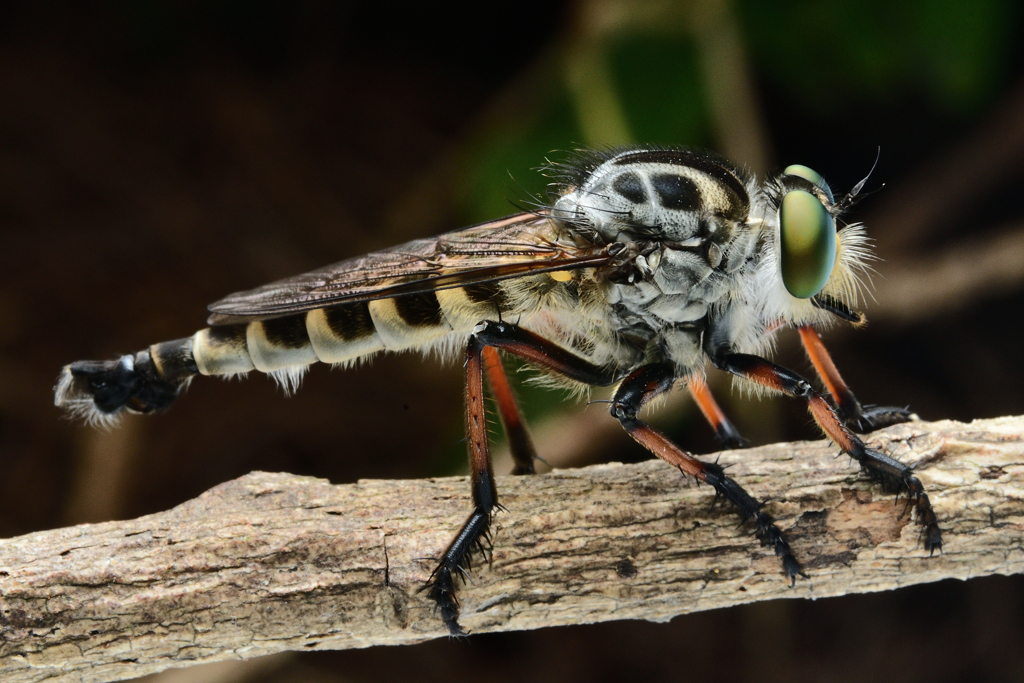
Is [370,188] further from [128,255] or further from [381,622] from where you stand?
[381,622]

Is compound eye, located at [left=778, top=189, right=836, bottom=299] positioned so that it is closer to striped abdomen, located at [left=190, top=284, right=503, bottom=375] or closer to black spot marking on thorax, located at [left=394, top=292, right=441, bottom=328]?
striped abdomen, located at [left=190, top=284, right=503, bottom=375]

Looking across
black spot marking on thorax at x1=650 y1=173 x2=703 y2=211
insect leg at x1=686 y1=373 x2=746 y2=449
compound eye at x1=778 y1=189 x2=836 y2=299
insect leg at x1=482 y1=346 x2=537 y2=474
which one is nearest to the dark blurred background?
insect leg at x1=686 y1=373 x2=746 y2=449

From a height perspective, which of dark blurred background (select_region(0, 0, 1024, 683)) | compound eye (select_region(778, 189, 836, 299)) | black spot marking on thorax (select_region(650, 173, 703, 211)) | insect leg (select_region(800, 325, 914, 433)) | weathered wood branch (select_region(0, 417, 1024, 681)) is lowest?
weathered wood branch (select_region(0, 417, 1024, 681))

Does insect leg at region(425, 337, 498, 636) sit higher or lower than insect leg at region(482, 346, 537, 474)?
lower

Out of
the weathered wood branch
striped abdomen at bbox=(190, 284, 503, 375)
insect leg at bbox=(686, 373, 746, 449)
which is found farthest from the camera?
insect leg at bbox=(686, 373, 746, 449)

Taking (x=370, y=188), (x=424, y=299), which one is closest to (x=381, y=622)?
(x=424, y=299)

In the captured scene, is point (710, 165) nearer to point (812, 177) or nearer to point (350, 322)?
point (812, 177)

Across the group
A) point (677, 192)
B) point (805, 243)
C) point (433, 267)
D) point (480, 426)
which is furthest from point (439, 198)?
point (805, 243)
